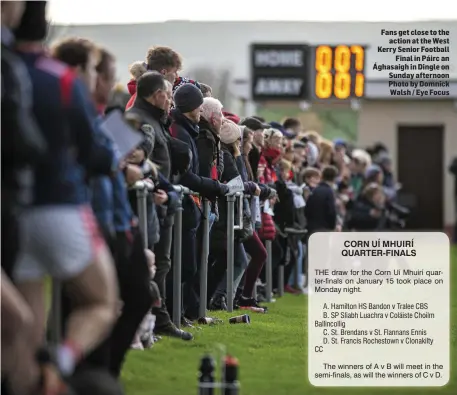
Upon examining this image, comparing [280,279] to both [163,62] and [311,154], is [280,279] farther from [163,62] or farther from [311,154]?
[163,62]

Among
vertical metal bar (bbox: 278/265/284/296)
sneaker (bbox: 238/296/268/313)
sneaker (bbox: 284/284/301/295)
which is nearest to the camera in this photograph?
sneaker (bbox: 238/296/268/313)

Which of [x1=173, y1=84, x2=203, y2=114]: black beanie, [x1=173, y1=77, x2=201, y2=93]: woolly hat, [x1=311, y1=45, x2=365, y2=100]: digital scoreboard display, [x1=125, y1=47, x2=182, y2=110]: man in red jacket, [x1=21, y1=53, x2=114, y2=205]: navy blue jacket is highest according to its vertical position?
[x1=311, y1=45, x2=365, y2=100]: digital scoreboard display

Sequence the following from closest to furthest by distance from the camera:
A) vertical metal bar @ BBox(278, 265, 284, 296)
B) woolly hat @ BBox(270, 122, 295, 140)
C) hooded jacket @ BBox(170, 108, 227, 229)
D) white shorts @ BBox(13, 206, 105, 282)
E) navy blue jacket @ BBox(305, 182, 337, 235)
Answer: white shorts @ BBox(13, 206, 105, 282)
hooded jacket @ BBox(170, 108, 227, 229)
vertical metal bar @ BBox(278, 265, 284, 296)
woolly hat @ BBox(270, 122, 295, 140)
navy blue jacket @ BBox(305, 182, 337, 235)

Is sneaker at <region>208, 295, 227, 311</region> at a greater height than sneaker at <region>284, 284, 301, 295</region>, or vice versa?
sneaker at <region>208, 295, 227, 311</region>

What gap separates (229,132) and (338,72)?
236 inches

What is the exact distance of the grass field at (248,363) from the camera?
7543 mm

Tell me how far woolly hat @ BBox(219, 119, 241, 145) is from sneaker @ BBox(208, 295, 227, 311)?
1.16m

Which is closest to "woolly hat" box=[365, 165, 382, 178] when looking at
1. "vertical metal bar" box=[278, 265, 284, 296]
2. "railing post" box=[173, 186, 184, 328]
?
"vertical metal bar" box=[278, 265, 284, 296]

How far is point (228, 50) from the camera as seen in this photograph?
28.5m

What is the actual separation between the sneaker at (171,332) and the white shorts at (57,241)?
11.0 feet

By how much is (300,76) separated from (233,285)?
9.55 meters

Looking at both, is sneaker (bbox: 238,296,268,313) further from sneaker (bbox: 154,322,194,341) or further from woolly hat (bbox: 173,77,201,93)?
sneaker (bbox: 154,322,194,341)

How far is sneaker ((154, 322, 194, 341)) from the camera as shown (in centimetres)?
920

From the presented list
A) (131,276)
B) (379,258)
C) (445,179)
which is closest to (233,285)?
(379,258)
